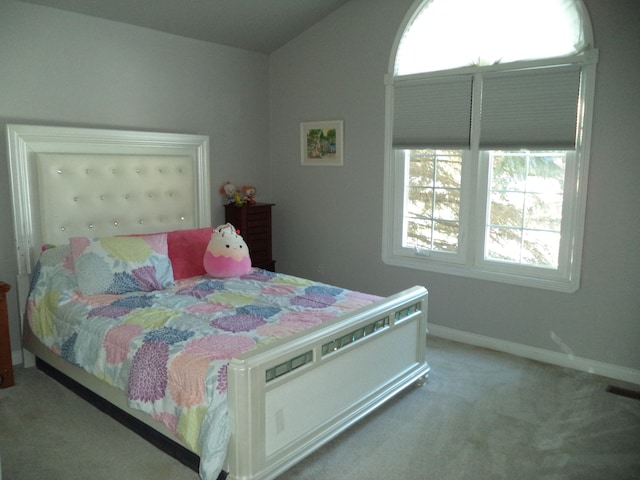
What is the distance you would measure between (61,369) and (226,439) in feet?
4.92

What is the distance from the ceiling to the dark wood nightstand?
4.54 feet

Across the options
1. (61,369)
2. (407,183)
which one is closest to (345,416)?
(61,369)

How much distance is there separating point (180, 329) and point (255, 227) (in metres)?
2.09

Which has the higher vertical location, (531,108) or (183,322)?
(531,108)

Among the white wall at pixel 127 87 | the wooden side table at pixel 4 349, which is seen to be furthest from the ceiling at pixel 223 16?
the wooden side table at pixel 4 349

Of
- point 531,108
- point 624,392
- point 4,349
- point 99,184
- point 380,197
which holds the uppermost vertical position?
point 531,108

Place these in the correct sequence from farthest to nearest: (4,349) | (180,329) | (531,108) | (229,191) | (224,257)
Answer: (229,191), (224,257), (531,108), (4,349), (180,329)

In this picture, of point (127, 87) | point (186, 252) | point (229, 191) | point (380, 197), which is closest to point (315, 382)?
point (186, 252)

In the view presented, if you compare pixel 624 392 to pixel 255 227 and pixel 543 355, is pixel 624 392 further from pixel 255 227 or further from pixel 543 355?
pixel 255 227

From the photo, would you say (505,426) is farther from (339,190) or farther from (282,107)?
(282,107)

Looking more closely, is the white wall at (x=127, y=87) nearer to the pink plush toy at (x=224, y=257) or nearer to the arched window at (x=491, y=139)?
the pink plush toy at (x=224, y=257)

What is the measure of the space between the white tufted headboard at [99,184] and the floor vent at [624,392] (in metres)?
3.06

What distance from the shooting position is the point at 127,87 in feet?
12.1

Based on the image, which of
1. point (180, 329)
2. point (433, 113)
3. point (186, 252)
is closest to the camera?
point (180, 329)
